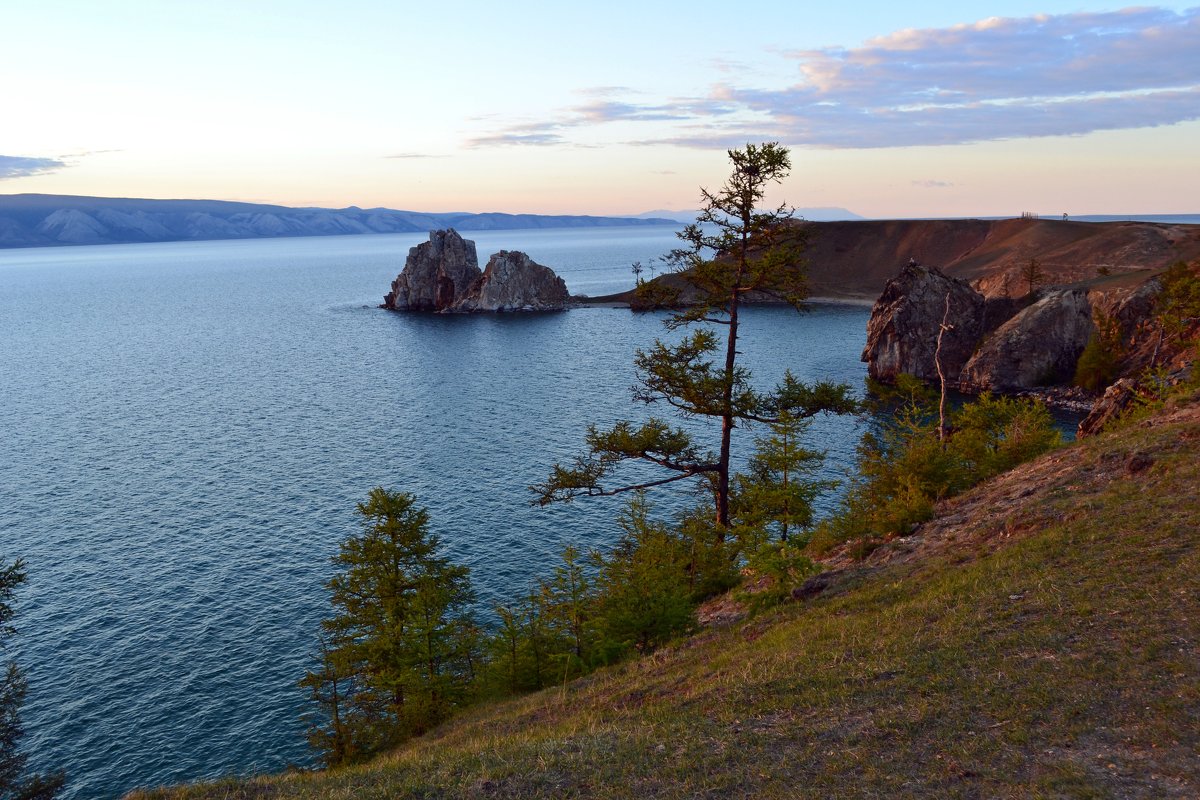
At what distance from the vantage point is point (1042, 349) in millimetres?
89188

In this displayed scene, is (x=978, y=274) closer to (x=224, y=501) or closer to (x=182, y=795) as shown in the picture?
(x=224, y=501)

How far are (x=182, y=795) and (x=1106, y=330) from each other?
99601 millimetres

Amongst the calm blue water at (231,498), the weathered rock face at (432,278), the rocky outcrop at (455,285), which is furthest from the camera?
the weathered rock face at (432,278)

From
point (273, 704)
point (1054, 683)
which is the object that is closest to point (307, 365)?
point (273, 704)

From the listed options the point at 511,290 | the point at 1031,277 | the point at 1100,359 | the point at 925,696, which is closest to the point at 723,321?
the point at 925,696

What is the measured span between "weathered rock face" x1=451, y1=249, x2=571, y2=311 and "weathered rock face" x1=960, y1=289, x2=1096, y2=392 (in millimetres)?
121841

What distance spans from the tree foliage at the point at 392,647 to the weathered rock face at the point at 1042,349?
8070cm

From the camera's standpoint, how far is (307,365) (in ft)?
387

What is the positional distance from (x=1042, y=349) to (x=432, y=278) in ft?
479

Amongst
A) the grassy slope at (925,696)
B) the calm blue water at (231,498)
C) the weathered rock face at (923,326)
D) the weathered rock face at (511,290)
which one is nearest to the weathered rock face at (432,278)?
the weathered rock face at (511,290)

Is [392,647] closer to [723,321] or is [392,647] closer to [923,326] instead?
[723,321]

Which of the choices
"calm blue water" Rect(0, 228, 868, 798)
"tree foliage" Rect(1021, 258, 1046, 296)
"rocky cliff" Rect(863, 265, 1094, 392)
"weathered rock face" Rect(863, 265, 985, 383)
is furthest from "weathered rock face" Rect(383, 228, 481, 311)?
"tree foliage" Rect(1021, 258, 1046, 296)

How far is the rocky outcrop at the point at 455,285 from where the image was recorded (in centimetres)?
19088

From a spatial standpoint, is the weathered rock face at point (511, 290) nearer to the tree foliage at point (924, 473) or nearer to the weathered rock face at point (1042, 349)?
the weathered rock face at point (1042, 349)
